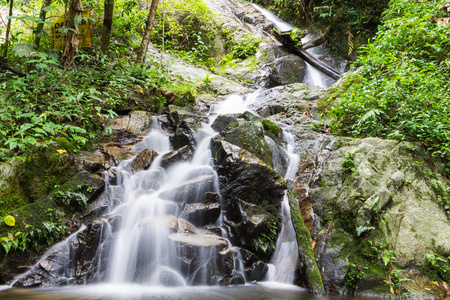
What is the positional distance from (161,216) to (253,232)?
1.68 meters

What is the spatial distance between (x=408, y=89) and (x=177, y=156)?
540 centimetres

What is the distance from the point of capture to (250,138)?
Result: 6160 mm

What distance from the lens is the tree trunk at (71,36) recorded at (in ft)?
19.7

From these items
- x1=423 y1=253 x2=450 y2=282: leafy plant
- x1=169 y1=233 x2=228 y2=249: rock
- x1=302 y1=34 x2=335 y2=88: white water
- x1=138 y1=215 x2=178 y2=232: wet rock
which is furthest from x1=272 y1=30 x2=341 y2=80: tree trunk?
x1=138 y1=215 x2=178 y2=232: wet rock

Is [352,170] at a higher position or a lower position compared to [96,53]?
lower

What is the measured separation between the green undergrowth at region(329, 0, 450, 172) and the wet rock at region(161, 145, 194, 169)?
3.92 meters

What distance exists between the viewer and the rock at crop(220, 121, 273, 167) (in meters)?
6.07

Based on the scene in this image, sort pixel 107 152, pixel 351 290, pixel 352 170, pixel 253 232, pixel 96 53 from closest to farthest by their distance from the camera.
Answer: pixel 351 290 < pixel 253 232 < pixel 352 170 < pixel 107 152 < pixel 96 53

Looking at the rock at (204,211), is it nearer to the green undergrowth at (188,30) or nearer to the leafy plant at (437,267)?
the leafy plant at (437,267)

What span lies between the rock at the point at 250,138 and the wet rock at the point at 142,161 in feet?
5.90

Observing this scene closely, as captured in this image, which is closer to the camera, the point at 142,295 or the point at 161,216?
the point at 142,295

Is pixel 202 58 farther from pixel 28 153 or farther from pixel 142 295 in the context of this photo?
pixel 142 295

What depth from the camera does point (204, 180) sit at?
5379 mm

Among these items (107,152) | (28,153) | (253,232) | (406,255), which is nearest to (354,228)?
(406,255)
